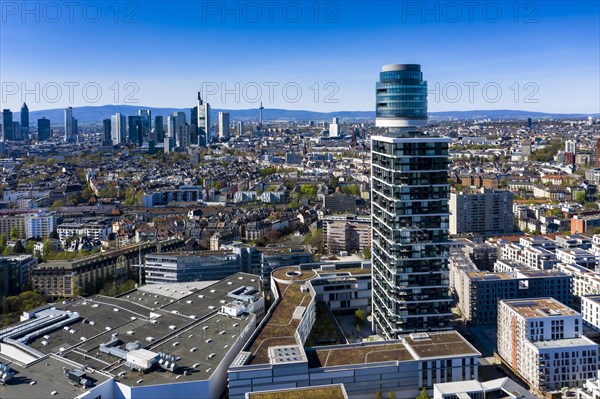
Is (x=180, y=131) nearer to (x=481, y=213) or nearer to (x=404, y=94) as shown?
(x=481, y=213)

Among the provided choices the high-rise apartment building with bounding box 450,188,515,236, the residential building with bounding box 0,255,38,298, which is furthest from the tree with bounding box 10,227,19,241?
the high-rise apartment building with bounding box 450,188,515,236

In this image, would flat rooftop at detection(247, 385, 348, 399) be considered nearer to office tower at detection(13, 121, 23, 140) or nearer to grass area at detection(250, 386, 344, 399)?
grass area at detection(250, 386, 344, 399)

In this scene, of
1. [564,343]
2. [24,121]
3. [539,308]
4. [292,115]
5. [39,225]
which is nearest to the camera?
[564,343]

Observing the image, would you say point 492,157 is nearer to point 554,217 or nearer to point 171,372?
point 554,217

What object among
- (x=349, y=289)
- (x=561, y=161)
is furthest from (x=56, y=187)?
(x=561, y=161)

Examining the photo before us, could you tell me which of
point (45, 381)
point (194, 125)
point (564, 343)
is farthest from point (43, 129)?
point (564, 343)

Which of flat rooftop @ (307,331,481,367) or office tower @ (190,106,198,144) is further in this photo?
office tower @ (190,106,198,144)
